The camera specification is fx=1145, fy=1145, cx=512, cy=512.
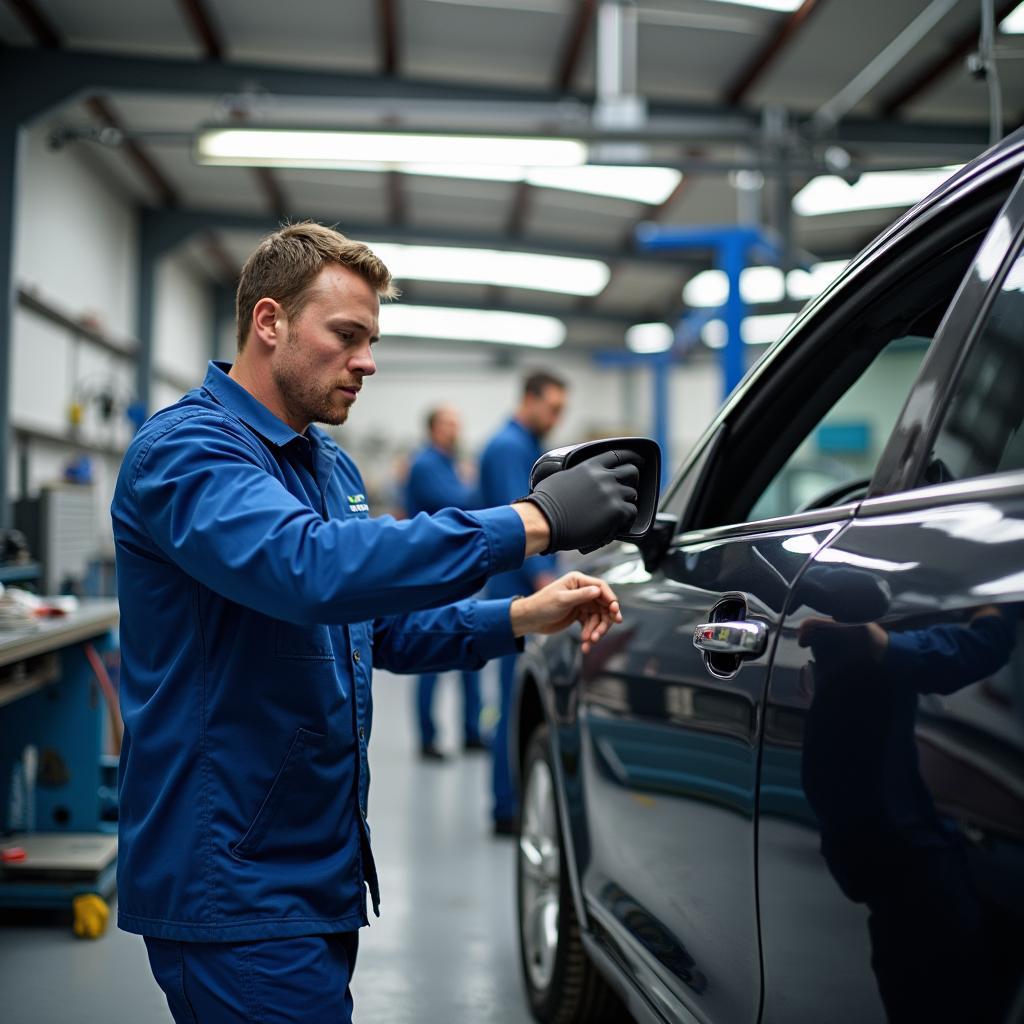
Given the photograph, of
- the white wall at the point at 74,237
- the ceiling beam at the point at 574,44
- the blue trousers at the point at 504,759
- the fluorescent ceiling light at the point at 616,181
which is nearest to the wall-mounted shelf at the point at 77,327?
the white wall at the point at 74,237

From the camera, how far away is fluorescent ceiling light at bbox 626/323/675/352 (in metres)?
16.4

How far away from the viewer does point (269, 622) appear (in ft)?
5.05

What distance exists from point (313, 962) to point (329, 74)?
7.82 meters

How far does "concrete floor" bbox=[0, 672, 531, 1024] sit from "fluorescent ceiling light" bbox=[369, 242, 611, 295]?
9.09 metres

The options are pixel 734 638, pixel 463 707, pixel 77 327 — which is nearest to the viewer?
pixel 734 638

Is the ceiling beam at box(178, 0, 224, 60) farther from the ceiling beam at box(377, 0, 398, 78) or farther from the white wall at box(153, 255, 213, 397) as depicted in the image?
the white wall at box(153, 255, 213, 397)

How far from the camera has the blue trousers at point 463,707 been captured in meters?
5.96

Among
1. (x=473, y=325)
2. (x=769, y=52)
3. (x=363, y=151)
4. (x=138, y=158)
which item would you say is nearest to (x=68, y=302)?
(x=138, y=158)

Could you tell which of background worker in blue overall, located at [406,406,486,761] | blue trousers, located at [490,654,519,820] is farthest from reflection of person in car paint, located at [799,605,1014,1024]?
background worker in blue overall, located at [406,406,486,761]

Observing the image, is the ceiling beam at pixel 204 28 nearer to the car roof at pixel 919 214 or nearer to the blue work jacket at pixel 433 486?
the blue work jacket at pixel 433 486

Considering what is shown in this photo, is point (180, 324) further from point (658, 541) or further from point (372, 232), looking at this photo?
point (658, 541)

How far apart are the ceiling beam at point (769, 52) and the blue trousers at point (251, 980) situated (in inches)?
265

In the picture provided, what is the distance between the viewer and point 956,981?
0.97 metres

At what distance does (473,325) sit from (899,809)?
16.4m
